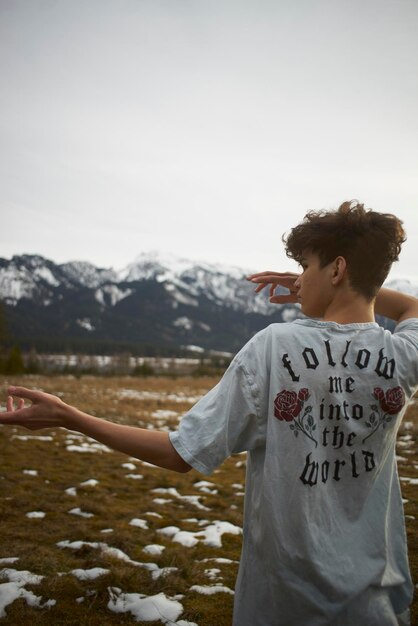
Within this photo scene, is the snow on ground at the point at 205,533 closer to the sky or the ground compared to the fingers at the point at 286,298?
closer to the ground

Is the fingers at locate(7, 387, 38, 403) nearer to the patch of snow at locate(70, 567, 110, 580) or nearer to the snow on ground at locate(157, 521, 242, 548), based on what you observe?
the patch of snow at locate(70, 567, 110, 580)

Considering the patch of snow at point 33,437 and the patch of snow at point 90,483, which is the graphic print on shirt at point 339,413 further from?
the patch of snow at point 33,437

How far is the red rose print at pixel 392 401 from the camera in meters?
1.57

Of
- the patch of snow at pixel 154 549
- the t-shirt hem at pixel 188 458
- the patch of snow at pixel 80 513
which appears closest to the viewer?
the t-shirt hem at pixel 188 458

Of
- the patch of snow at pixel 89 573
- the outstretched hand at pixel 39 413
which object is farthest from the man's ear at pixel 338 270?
the patch of snow at pixel 89 573

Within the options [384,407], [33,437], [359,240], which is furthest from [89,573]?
[33,437]

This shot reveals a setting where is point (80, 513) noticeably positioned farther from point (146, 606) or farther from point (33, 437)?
point (33, 437)

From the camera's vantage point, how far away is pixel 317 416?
154 cm

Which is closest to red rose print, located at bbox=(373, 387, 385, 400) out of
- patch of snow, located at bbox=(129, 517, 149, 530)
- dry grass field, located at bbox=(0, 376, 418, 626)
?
dry grass field, located at bbox=(0, 376, 418, 626)

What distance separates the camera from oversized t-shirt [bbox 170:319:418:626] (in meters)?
1.48

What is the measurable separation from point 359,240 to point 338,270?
0.15 m

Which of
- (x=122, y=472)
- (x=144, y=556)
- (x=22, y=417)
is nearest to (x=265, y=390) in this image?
(x=22, y=417)

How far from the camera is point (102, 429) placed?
153 centimetres

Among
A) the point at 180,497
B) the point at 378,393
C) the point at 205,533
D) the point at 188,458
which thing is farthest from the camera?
the point at 180,497
